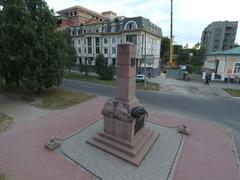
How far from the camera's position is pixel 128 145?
531 cm

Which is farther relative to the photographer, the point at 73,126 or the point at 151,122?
the point at 151,122

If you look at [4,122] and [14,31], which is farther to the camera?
[14,31]

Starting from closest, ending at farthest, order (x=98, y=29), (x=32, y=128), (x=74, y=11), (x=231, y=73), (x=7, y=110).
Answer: (x=32, y=128) → (x=7, y=110) → (x=231, y=73) → (x=98, y=29) → (x=74, y=11)

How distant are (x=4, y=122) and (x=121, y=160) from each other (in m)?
6.62

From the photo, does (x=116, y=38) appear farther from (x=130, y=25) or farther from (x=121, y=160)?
(x=121, y=160)

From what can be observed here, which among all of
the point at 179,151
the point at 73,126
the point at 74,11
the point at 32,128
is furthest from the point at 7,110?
the point at 74,11

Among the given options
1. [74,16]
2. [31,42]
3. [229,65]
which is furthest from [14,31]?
[74,16]

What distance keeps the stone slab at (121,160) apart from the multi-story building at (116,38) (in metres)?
20.2

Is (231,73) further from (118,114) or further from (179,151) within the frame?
(118,114)

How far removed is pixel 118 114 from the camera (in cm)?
556

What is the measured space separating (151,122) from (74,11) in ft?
148

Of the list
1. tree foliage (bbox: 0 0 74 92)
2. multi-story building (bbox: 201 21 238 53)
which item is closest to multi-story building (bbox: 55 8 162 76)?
tree foliage (bbox: 0 0 74 92)

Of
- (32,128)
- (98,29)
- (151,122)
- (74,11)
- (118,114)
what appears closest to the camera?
(118,114)

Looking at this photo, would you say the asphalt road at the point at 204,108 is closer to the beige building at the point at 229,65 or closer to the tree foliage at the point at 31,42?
the tree foliage at the point at 31,42
